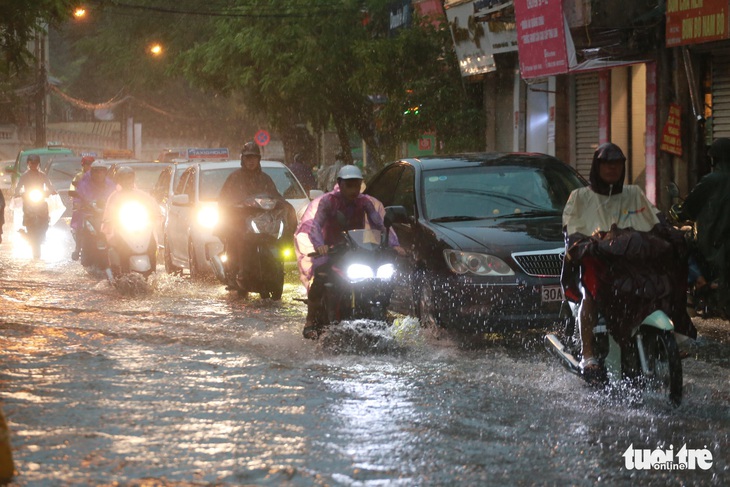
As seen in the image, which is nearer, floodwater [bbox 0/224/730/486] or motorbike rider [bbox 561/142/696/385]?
floodwater [bbox 0/224/730/486]

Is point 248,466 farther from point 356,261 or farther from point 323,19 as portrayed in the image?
point 323,19

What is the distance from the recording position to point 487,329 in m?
9.64

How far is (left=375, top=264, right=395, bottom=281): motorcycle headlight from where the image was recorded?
9664mm

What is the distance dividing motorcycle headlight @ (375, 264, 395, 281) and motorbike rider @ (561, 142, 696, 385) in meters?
2.09

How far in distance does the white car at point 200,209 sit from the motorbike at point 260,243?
5.25 feet

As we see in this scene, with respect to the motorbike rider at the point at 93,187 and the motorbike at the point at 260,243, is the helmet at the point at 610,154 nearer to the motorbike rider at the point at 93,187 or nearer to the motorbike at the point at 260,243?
the motorbike at the point at 260,243

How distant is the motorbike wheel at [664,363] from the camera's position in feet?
23.4

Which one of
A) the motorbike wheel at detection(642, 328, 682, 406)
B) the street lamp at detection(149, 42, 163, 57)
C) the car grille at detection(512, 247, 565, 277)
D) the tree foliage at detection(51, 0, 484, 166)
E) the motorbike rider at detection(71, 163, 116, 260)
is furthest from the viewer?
the street lamp at detection(149, 42, 163, 57)

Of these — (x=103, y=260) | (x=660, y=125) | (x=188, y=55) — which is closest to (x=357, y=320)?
(x=103, y=260)

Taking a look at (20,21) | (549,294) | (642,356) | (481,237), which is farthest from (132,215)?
(642,356)

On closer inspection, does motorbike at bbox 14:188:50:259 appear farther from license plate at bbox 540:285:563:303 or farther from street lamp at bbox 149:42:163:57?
street lamp at bbox 149:42:163:57

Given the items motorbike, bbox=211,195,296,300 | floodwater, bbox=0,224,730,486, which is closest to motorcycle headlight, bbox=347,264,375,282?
floodwater, bbox=0,224,730,486

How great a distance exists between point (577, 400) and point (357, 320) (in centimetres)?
253

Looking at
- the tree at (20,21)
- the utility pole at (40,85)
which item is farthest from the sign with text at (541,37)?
the utility pole at (40,85)
